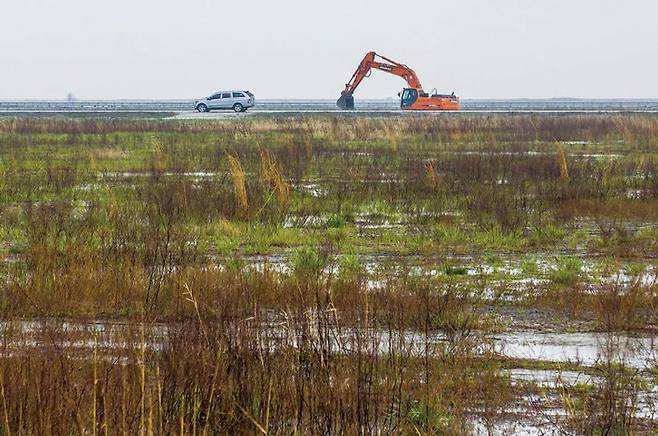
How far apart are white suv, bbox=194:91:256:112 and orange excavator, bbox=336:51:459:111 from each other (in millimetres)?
7676

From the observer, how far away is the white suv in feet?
231

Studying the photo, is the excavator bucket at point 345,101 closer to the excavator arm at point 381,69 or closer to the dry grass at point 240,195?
the excavator arm at point 381,69

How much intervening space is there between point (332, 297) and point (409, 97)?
60602mm

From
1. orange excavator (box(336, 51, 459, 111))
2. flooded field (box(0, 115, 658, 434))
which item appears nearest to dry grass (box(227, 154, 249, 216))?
flooded field (box(0, 115, 658, 434))

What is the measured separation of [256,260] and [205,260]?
49.3 inches

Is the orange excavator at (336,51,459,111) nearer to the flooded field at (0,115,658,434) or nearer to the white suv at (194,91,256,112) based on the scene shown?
the white suv at (194,91,256,112)

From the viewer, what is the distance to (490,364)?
25.8 ft

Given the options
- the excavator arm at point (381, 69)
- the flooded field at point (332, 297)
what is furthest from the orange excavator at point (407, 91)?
the flooded field at point (332, 297)

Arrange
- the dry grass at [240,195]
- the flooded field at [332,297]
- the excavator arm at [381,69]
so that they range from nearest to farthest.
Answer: the flooded field at [332,297] < the dry grass at [240,195] < the excavator arm at [381,69]

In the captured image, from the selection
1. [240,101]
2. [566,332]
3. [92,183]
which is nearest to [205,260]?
[566,332]

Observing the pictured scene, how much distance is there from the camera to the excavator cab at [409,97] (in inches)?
2677

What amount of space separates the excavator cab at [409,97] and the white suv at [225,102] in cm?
1196

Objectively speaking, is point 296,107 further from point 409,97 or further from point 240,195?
point 240,195

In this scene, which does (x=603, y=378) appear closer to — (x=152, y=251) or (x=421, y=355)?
(x=421, y=355)
